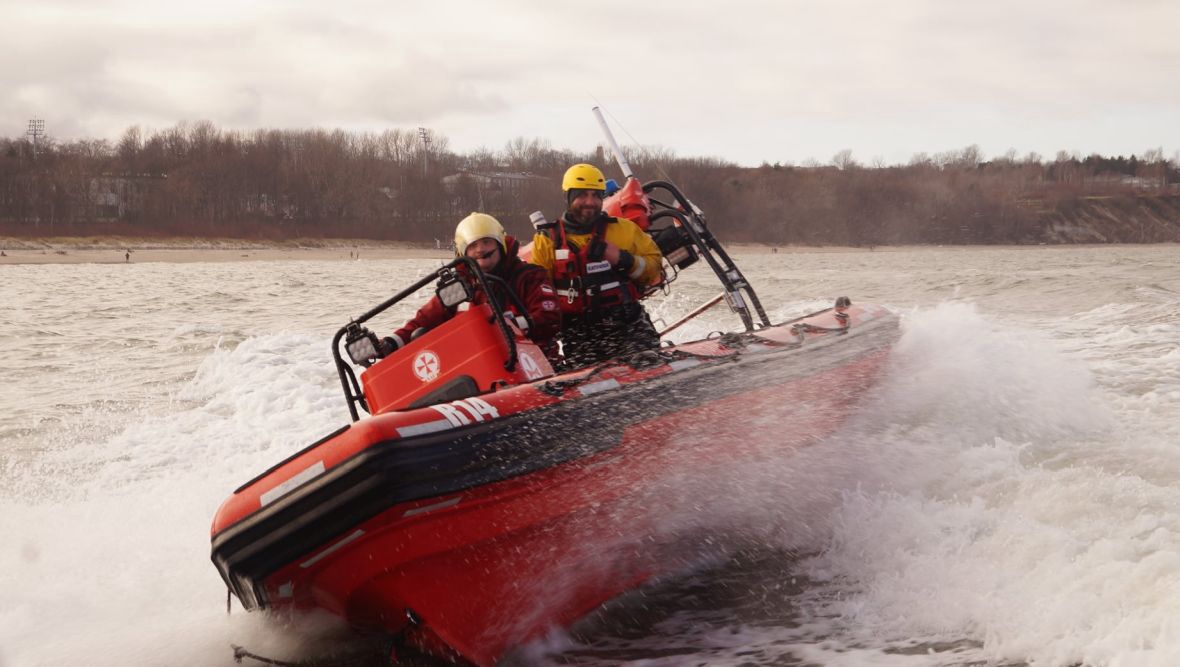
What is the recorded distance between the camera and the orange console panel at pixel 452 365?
4.78m

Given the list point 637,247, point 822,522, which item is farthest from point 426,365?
point 822,522

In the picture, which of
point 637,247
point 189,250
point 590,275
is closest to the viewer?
point 590,275

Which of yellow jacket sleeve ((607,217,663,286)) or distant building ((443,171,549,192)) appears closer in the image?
yellow jacket sleeve ((607,217,663,286))

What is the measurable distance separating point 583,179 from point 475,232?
99cm

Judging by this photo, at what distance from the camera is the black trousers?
586 cm

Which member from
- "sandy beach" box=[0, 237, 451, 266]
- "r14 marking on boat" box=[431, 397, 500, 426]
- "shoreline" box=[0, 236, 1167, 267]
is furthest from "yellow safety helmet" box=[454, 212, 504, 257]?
"sandy beach" box=[0, 237, 451, 266]

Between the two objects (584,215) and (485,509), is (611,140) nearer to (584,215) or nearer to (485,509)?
(584,215)

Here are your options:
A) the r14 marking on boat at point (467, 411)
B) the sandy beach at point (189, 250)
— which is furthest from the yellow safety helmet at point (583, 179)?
the sandy beach at point (189, 250)

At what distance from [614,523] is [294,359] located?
6.56 metres

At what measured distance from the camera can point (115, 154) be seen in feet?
243

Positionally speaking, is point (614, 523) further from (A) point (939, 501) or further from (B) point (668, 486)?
(A) point (939, 501)

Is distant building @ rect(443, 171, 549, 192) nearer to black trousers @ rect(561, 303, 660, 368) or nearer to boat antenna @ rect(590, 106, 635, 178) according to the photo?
boat antenna @ rect(590, 106, 635, 178)

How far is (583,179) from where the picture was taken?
5887 mm

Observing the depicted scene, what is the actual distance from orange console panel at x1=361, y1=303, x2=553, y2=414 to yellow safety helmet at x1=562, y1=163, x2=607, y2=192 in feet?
3.95
